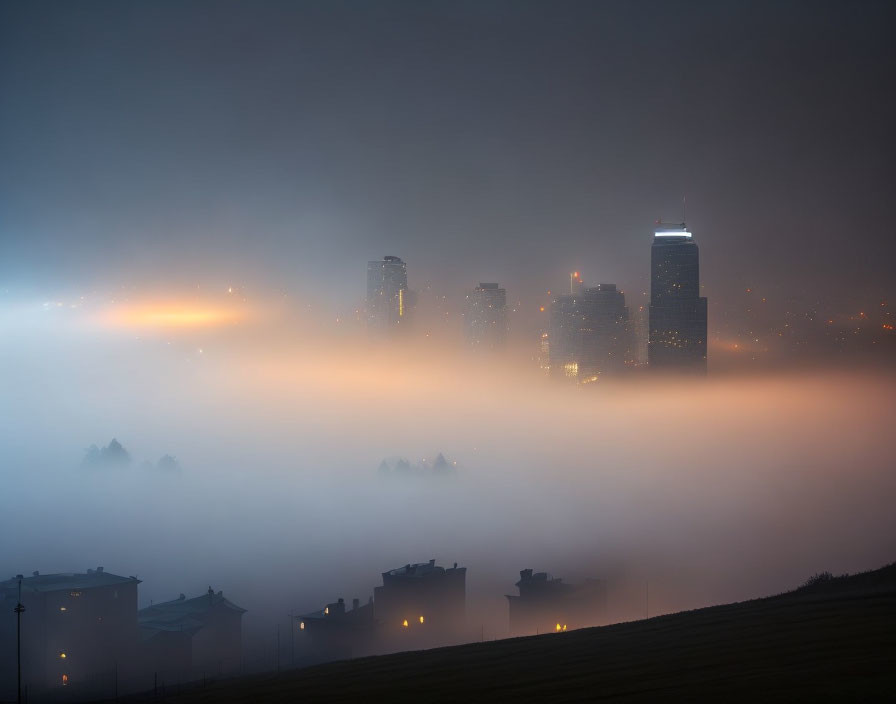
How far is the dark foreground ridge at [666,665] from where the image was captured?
30.4m

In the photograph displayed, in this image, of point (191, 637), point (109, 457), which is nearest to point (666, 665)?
point (191, 637)

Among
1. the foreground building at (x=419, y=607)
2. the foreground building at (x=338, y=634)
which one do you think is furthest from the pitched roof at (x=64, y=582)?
the foreground building at (x=419, y=607)

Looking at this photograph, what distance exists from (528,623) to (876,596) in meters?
→ 51.9

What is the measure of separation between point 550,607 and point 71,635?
1692 inches

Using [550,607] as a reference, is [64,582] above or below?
above

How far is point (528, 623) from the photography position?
3602 inches

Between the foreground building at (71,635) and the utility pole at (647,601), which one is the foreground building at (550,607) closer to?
the utility pole at (647,601)

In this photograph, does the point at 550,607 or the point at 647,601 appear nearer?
the point at 550,607

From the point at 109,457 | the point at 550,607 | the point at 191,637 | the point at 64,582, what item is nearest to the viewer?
the point at 64,582

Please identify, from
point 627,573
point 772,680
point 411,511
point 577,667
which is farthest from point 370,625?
point 411,511

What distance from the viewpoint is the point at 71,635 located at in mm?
77250

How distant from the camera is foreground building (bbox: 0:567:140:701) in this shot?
74.8 m

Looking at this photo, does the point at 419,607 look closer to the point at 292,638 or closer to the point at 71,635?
the point at 292,638

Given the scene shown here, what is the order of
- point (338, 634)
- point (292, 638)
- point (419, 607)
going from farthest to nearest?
point (419, 607)
point (292, 638)
point (338, 634)
